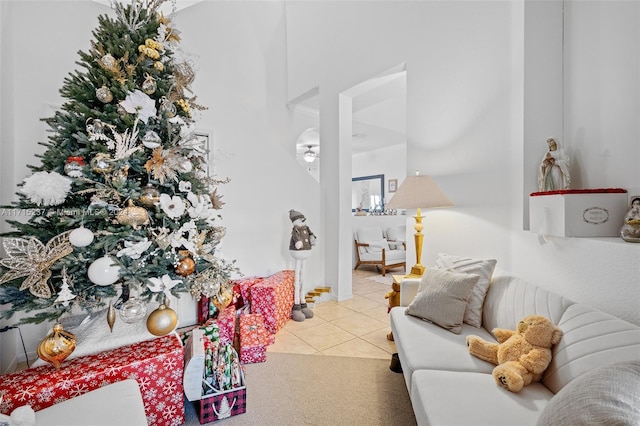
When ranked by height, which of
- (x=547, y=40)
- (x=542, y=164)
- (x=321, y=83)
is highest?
(x=321, y=83)

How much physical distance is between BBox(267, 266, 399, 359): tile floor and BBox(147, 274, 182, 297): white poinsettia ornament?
126 centimetres

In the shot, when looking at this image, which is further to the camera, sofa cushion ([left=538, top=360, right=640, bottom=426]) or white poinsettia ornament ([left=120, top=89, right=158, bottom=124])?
white poinsettia ornament ([left=120, top=89, right=158, bottom=124])

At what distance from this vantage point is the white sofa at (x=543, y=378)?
2.39 ft

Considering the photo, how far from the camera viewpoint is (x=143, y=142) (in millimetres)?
1512

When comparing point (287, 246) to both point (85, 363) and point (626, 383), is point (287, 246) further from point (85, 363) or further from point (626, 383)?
point (626, 383)

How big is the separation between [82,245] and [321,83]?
10.8 ft

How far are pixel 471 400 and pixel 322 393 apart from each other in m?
1.01

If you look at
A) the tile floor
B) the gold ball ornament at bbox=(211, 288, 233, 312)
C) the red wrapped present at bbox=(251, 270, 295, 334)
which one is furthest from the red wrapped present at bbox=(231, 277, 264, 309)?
the gold ball ornament at bbox=(211, 288, 233, 312)

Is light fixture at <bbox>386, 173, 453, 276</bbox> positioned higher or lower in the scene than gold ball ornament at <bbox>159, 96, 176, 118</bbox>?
Answer: lower

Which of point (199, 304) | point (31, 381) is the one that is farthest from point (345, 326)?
point (31, 381)

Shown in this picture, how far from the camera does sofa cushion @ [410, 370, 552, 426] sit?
3.43 ft

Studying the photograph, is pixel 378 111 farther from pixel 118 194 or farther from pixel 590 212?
pixel 118 194

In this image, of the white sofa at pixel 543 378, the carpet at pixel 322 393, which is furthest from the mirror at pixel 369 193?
the white sofa at pixel 543 378

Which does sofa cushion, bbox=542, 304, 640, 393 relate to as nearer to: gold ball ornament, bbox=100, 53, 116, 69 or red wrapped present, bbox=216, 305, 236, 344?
red wrapped present, bbox=216, 305, 236, 344
